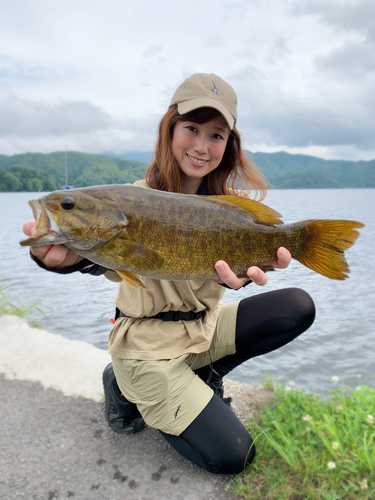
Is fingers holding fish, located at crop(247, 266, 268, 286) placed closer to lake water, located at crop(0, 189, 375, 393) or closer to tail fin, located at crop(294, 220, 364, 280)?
tail fin, located at crop(294, 220, 364, 280)

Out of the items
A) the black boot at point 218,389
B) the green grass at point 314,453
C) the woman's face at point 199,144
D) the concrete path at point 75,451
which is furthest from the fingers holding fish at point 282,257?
the concrete path at point 75,451

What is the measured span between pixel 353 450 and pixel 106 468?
196cm

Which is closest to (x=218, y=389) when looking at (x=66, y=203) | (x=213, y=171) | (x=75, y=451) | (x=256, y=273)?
(x=75, y=451)

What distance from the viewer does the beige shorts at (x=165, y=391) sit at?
3.07 metres

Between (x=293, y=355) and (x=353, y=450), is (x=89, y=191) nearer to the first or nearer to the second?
(x=353, y=450)

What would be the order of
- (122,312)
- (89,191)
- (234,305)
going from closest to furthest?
(89,191)
(122,312)
(234,305)

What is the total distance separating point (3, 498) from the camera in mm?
2797

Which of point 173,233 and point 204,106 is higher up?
point 204,106

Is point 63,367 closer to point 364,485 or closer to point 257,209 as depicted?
point 257,209

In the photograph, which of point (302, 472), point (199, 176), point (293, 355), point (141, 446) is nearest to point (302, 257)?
point (199, 176)

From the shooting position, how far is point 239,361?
388 cm

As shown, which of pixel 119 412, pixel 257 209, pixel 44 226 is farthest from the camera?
pixel 119 412

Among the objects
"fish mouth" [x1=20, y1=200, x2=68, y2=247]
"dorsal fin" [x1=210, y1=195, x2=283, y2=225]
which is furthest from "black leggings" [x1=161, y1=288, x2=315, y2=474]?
"fish mouth" [x1=20, y1=200, x2=68, y2=247]

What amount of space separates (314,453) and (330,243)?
5.40 ft
